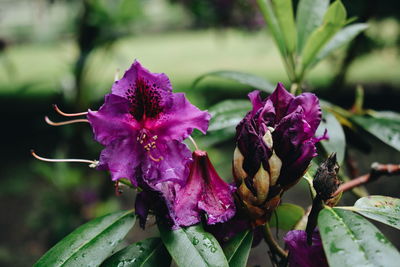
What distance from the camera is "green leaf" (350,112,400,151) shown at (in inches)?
33.9

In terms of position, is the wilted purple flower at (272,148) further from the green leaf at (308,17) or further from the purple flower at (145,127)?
the green leaf at (308,17)

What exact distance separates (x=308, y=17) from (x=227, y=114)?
1.13 ft

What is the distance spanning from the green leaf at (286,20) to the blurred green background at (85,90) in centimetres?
20

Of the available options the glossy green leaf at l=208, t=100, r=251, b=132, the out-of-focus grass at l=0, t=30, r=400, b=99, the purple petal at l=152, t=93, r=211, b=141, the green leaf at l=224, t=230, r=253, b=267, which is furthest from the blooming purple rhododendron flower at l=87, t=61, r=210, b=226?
the out-of-focus grass at l=0, t=30, r=400, b=99

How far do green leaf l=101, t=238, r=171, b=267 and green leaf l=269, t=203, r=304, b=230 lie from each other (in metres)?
0.20

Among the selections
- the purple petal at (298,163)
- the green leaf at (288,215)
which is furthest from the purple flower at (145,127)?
the green leaf at (288,215)

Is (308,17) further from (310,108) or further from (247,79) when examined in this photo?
(310,108)

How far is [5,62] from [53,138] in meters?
2.80

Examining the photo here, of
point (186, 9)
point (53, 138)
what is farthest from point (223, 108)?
point (53, 138)

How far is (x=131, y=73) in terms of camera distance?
0.57 metres

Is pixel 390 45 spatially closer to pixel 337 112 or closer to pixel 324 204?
pixel 337 112

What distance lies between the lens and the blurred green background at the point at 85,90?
98.1 inches

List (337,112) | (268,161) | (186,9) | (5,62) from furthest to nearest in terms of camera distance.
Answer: (5,62) → (186,9) → (337,112) → (268,161)

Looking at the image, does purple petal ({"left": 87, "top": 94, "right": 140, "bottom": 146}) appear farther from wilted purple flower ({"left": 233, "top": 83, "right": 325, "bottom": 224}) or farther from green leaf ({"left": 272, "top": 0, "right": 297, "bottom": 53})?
green leaf ({"left": 272, "top": 0, "right": 297, "bottom": 53})
